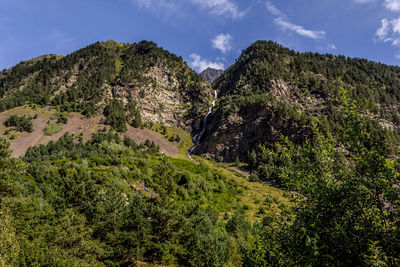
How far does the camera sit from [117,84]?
154 m

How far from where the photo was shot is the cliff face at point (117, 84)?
13600 centimetres

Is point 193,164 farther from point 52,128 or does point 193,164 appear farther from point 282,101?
point 282,101

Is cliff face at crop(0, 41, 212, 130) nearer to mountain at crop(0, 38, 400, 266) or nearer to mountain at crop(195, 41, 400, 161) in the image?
mountain at crop(0, 38, 400, 266)

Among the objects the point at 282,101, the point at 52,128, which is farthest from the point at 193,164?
the point at 282,101

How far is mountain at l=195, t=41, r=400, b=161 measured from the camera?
344ft

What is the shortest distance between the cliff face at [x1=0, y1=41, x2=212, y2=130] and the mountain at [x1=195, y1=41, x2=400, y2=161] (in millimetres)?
33372

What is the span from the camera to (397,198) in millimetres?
4719

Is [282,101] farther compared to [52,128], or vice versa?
[282,101]

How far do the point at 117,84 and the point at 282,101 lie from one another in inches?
4579

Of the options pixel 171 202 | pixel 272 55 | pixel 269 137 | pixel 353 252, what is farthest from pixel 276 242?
pixel 272 55

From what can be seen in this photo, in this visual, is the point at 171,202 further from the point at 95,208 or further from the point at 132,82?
the point at 132,82

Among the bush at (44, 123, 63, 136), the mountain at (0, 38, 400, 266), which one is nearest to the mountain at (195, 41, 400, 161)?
the mountain at (0, 38, 400, 266)

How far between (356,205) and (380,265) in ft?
5.08

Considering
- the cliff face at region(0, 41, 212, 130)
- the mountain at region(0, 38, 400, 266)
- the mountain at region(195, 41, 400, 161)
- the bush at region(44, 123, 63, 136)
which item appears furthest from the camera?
the cliff face at region(0, 41, 212, 130)
